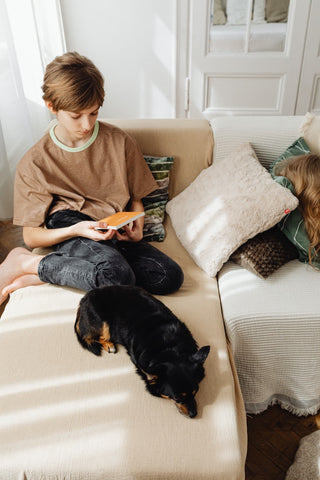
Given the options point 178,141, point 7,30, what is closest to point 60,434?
point 178,141

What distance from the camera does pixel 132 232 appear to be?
1.35 m

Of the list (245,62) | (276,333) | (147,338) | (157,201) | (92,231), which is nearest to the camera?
(147,338)

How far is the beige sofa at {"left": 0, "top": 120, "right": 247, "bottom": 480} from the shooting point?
0.77 metres

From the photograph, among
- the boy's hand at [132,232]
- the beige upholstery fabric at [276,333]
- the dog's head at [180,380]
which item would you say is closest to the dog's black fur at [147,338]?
the dog's head at [180,380]

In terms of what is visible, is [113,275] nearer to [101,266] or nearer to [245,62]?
[101,266]

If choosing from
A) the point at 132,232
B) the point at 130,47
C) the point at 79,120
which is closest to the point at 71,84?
the point at 79,120

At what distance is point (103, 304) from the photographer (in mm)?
1030

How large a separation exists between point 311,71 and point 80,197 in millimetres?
2119

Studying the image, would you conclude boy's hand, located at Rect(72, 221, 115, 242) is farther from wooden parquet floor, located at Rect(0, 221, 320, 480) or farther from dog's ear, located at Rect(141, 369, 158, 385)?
wooden parquet floor, located at Rect(0, 221, 320, 480)

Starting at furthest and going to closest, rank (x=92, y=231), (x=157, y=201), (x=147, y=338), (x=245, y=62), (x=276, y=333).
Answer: (x=245, y=62) < (x=157, y=201) < (x=92, y=231) < (x=276, y=333) < (x=147, y=338)

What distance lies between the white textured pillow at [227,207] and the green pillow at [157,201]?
0.06 metres

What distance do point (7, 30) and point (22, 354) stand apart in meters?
1.87

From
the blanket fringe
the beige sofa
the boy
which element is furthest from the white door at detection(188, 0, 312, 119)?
the blanket fringe

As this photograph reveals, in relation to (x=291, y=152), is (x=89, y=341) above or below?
below
